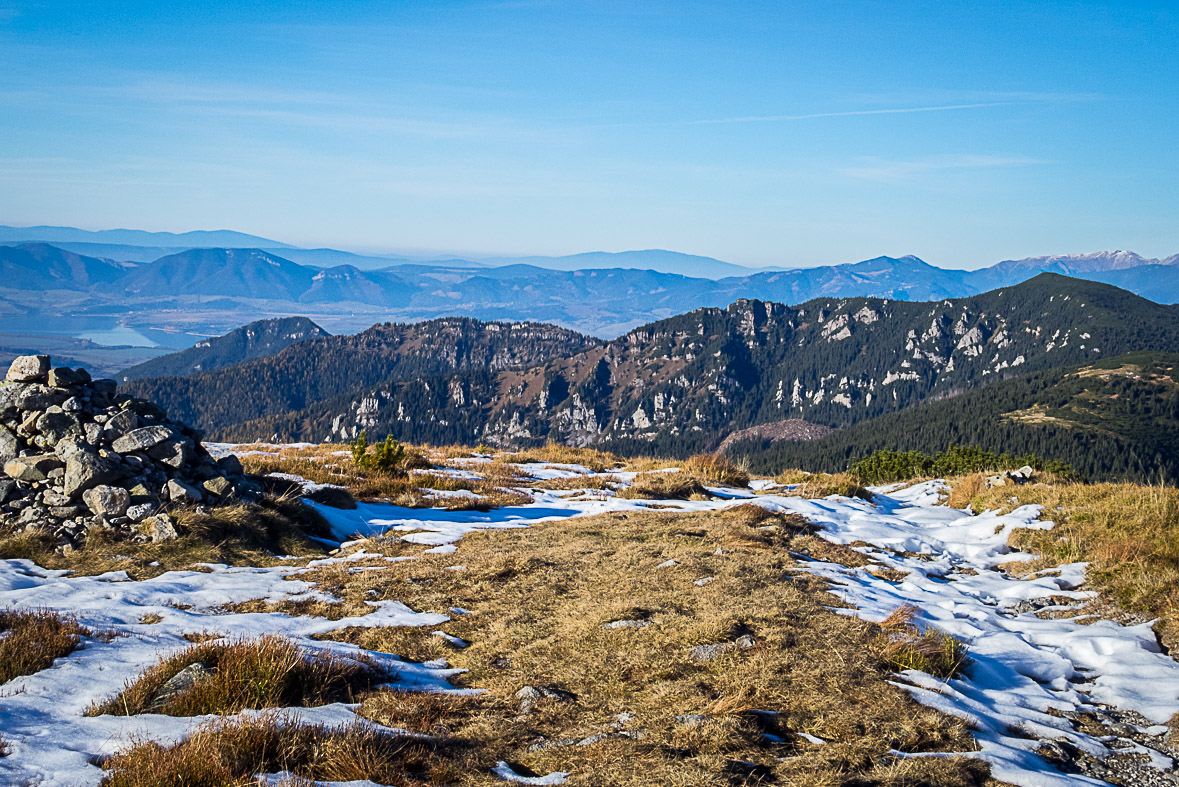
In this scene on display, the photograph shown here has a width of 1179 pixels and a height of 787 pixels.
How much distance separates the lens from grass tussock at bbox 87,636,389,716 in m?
5.11

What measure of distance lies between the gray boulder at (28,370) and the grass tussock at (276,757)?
40.6ft

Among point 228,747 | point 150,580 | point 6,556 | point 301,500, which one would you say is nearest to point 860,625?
point 228,747

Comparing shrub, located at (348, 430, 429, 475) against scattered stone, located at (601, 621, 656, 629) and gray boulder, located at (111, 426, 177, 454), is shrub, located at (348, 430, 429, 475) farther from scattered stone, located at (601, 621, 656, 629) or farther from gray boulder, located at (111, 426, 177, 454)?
scattered stone, located at (601, 621, 656, 629)

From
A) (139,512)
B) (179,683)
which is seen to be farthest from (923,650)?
(139,512)

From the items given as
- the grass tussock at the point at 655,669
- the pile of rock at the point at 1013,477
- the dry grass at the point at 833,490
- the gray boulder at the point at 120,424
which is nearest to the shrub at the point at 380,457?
the gray boulder at the point at 120,424

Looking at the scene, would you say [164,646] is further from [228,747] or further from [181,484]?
[181,484]

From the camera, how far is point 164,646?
21.2ft

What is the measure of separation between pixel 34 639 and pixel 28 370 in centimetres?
986

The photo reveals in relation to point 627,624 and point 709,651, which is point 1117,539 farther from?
point 627,624

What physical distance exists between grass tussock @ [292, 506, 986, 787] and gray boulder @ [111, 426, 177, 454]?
470cm

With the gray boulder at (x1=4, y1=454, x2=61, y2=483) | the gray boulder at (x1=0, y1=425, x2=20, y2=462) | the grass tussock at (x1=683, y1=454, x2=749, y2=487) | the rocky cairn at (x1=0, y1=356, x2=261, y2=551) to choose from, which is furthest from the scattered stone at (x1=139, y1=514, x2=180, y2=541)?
the grass tussock at (x1=683, y1=454, x2=749, y2=487)

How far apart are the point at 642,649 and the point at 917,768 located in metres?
2.82

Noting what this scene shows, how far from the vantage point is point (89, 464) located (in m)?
11.2

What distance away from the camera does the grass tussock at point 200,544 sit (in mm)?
9922
